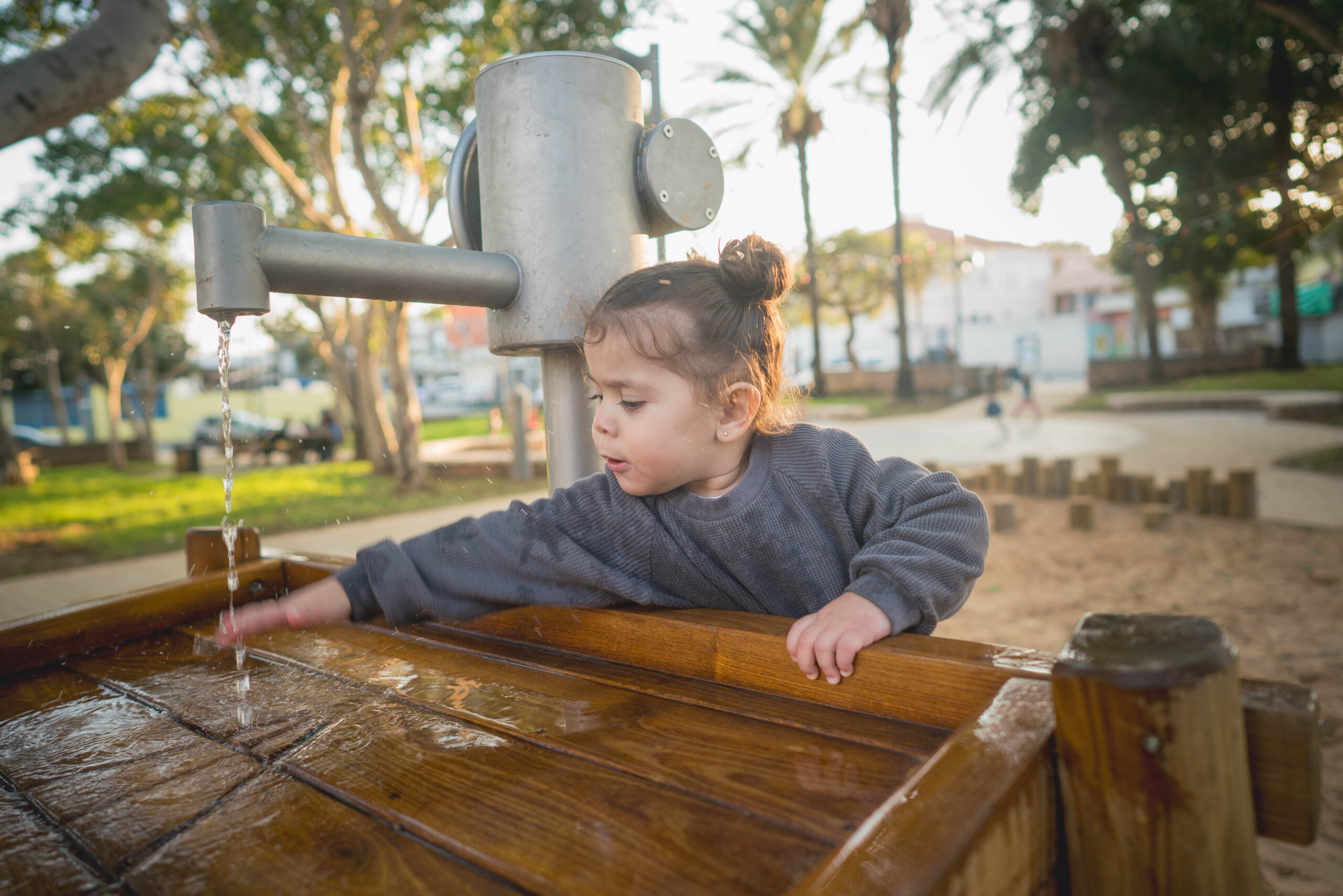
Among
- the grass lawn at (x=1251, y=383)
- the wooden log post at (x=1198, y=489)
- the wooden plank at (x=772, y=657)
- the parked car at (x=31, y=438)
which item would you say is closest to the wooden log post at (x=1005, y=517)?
the wooden log post at (x=1198, y=489)

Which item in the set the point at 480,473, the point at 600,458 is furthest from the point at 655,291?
Result: the point at 480,473

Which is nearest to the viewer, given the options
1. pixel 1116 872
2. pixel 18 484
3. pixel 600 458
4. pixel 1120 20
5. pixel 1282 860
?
pixel 1116 872

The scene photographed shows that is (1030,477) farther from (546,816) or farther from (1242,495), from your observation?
(546,816)

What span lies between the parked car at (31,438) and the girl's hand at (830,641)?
22.6 m

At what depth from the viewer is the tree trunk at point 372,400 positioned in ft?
33.4

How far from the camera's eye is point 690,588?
129 cm

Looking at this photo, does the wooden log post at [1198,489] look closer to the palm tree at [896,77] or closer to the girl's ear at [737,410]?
the girl's ear at [737,410]

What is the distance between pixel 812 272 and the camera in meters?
19.2

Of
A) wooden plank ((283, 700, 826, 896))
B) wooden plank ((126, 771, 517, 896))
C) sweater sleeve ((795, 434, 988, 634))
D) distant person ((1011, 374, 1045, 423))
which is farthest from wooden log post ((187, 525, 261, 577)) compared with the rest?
distant person ((1011, 374, 1045, 423))

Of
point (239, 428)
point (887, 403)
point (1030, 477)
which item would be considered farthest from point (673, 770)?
point (239, 428)

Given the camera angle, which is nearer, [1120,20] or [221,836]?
[221,836]

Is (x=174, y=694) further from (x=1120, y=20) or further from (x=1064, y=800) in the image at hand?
(x=1120, y=20)

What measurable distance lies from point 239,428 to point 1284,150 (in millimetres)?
23637

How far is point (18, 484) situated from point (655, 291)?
15.2 meters
